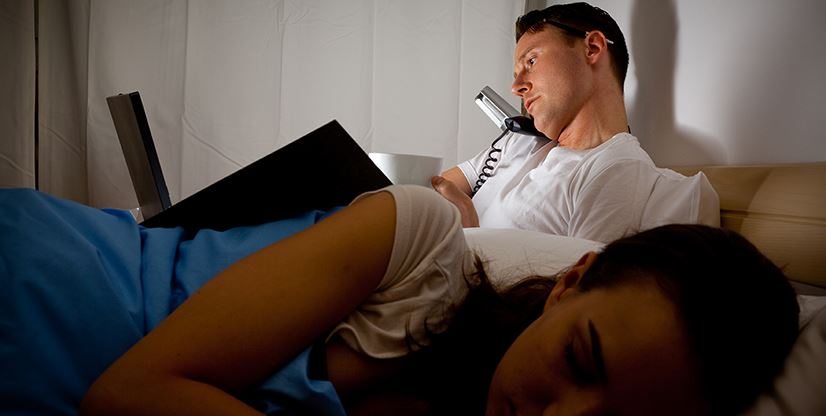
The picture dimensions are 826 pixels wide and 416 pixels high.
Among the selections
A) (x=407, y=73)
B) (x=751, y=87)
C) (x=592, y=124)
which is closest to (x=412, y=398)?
(x=751, y=87)

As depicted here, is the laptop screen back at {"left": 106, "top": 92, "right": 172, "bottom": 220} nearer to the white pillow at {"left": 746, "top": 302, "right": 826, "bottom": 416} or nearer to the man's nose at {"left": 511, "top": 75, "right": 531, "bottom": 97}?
the man's nose at {"left": 511, "top": 75, "right": 531, "bottom": 97}

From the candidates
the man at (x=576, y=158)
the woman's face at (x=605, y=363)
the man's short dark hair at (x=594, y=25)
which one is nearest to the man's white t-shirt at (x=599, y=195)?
the man at (x=576, y=158)

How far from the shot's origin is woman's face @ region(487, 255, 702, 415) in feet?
1.42

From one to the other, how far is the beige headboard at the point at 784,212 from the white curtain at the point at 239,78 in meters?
1.21

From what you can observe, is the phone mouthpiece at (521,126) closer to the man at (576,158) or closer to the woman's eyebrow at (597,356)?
the man at (576,158)

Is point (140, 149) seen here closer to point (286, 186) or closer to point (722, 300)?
point (286, 186)

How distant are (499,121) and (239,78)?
3.24 ft

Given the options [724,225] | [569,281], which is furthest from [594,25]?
[569,281]

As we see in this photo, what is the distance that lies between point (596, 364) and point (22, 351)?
56 cm

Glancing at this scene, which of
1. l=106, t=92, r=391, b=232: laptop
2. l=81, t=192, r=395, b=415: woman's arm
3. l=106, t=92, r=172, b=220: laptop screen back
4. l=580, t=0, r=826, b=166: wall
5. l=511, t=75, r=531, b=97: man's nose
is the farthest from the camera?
l=511, t=75, r=531, b=97: man's nose

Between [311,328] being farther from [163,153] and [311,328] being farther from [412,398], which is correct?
[163,153]

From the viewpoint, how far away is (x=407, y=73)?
192cm

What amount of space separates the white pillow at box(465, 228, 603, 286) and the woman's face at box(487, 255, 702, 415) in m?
0.21

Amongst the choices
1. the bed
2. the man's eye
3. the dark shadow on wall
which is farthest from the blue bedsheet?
the dark shadow on wall
